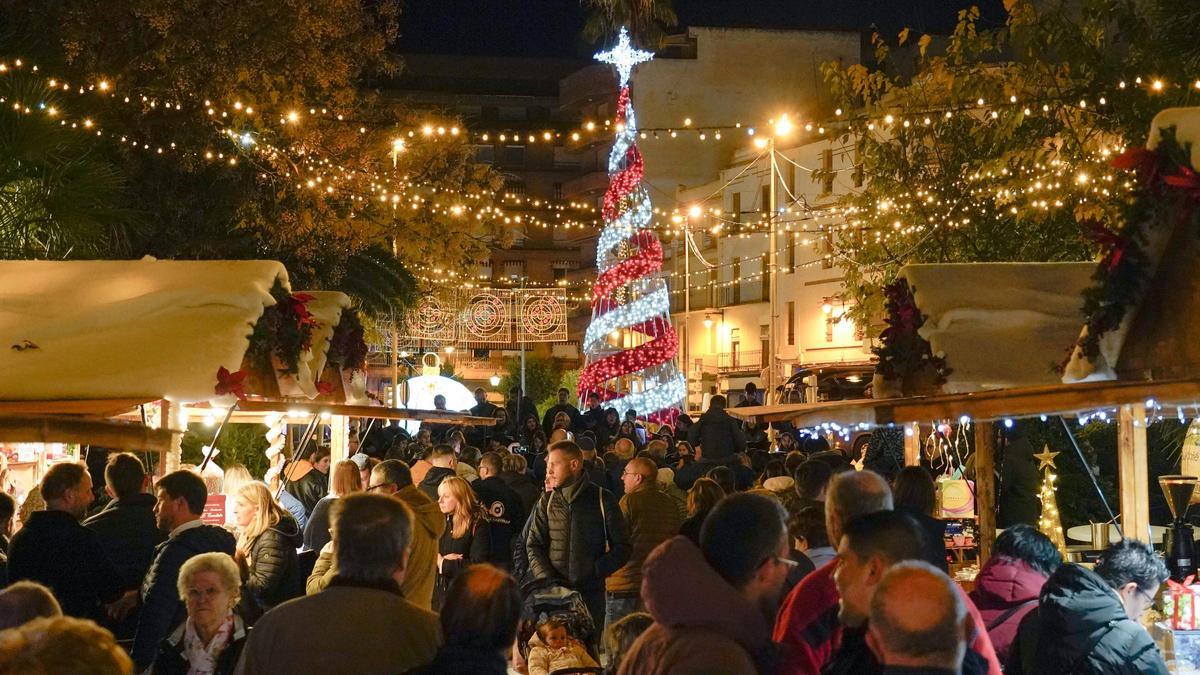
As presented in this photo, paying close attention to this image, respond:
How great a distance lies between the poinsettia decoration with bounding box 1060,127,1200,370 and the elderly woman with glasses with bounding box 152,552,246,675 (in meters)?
3.81

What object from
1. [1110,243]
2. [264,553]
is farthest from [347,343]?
[1110,243]

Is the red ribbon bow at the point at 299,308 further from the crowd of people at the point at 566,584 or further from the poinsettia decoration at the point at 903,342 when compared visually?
the poinsettia decoration at the point at 903,342

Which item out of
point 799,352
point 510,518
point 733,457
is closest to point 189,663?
point 510,518

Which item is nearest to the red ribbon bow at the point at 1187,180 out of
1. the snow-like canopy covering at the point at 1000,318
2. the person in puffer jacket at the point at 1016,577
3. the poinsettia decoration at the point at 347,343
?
the person in puffer jacket at the point at 1016,577

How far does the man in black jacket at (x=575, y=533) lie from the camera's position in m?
9.94

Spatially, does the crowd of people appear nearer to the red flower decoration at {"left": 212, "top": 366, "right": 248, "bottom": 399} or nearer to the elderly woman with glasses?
the elderly woman with glasses

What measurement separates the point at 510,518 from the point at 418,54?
83421 mm

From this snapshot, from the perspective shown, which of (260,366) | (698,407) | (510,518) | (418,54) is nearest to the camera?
(260,366)

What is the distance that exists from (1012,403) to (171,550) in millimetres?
4095

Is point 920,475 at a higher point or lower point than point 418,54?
lower

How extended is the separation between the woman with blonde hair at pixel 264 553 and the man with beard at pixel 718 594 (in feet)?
15.1

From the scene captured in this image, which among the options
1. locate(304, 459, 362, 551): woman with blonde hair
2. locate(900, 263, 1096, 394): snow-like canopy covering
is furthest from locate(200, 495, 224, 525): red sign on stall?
locate(900, 263, 1096, 394): snow-like canopy covering

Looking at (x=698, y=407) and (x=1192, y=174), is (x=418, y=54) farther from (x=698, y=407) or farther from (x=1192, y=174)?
(x=1192, y=174)

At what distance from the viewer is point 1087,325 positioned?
6.33m
